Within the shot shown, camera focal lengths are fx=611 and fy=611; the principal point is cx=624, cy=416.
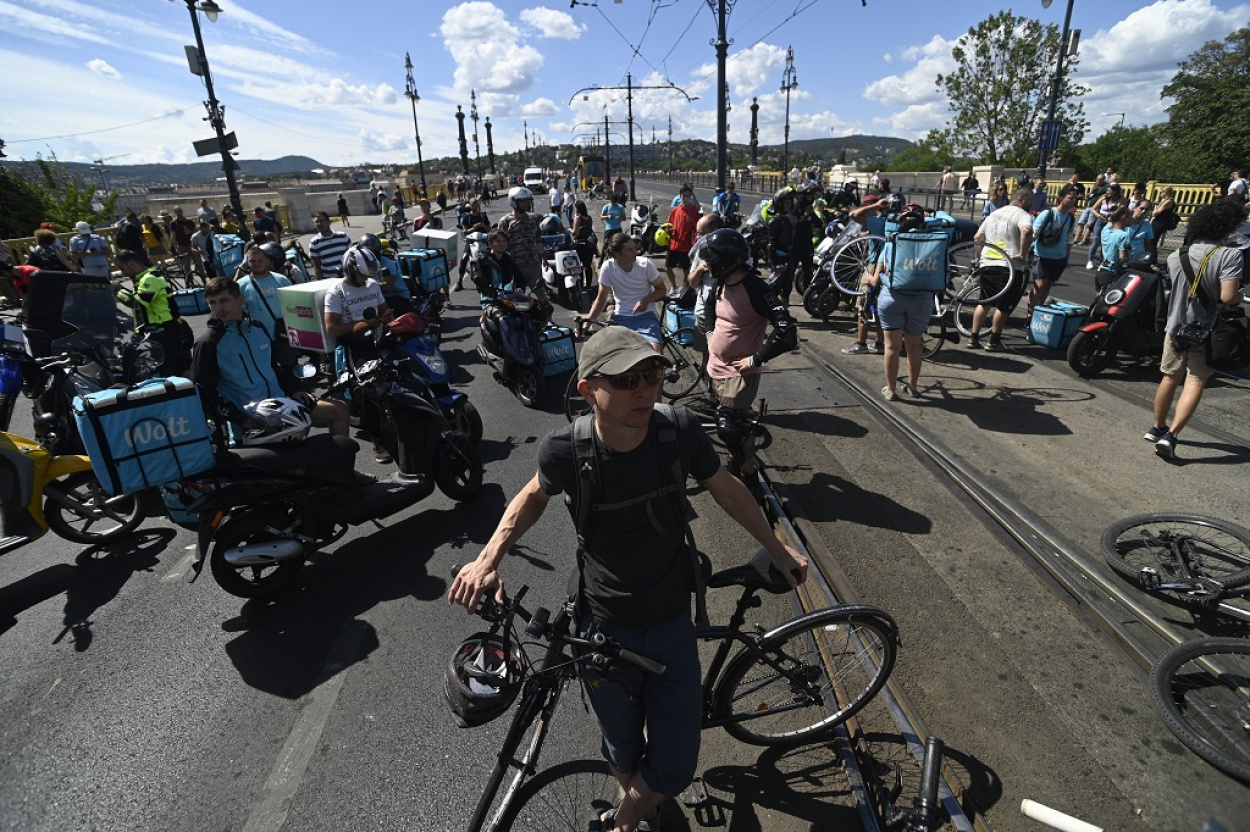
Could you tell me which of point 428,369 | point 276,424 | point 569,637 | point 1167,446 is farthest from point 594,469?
point 1167,446

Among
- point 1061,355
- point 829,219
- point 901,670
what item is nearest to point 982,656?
point 901,670

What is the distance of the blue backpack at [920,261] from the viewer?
19.4 ft

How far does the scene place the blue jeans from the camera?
6.80 ft

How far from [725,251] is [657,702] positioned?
3.35 metres

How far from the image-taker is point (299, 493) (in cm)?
417

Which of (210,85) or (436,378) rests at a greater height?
(210,85)

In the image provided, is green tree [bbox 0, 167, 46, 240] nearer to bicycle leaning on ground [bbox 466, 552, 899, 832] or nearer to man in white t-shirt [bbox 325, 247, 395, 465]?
man in white t-shirt [bbox 325, 247, 395, 465]

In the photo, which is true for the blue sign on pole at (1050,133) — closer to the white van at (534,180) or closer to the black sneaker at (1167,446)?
the black sneaker at (1167,446)

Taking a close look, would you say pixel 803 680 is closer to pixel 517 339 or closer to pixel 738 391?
pixel 738 391

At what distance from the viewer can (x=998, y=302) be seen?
8.20m

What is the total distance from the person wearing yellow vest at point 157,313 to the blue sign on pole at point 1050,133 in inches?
923

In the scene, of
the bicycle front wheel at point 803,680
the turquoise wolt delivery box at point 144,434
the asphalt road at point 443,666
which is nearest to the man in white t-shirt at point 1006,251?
the asphalt road at point 443,666

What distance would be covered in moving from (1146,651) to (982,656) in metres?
0.84

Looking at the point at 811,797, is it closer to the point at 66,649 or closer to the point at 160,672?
the point at 160,672
